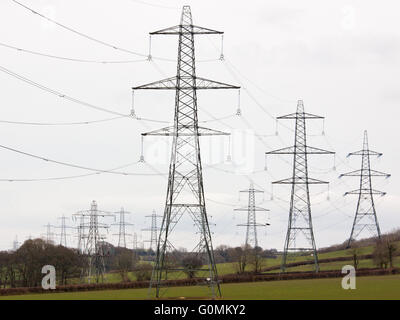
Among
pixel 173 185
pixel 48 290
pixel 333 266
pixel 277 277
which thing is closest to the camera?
pixel 173 185

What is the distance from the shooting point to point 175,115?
5641cm

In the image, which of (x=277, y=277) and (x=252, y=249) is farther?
(x=252, y=249)

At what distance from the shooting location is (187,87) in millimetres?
57656

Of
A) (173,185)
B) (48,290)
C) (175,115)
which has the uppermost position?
(175,115)

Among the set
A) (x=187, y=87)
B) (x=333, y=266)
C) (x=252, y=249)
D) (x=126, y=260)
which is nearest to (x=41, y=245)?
(x=126, y=260)

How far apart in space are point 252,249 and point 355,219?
21266mm

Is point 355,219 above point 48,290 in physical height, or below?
above

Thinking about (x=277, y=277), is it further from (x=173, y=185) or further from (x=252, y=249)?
(x=173, y=185)
